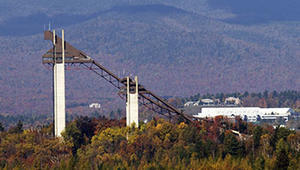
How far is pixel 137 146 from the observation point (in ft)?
363

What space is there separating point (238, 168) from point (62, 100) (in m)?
27.5

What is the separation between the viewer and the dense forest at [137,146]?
102 metres

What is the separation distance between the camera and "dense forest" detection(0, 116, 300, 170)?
10231 centimetres

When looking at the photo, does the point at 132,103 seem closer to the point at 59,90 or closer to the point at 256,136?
the point at 59,90


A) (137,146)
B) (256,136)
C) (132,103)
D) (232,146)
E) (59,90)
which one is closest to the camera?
(232,146)

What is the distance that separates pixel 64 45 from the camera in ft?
368

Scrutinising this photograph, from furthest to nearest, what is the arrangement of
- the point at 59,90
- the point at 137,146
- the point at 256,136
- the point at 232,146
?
the point at 59,90 → the point at 256,136 → the point at 137,146 → the point at 232,146

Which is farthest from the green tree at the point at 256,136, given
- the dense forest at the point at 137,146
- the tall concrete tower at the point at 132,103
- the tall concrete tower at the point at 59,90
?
the tall concrete tower at the point at 59,90

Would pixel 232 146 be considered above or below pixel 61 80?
below

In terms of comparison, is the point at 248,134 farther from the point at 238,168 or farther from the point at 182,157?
the point at 238,168

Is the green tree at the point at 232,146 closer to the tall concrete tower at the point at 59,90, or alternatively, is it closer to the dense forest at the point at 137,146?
the dense forest at the point at 137,146

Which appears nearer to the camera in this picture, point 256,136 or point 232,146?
point 232,146

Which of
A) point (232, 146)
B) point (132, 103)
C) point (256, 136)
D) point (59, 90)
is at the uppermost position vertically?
point (59, 90)

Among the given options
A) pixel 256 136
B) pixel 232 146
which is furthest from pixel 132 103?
pixel 256 136
